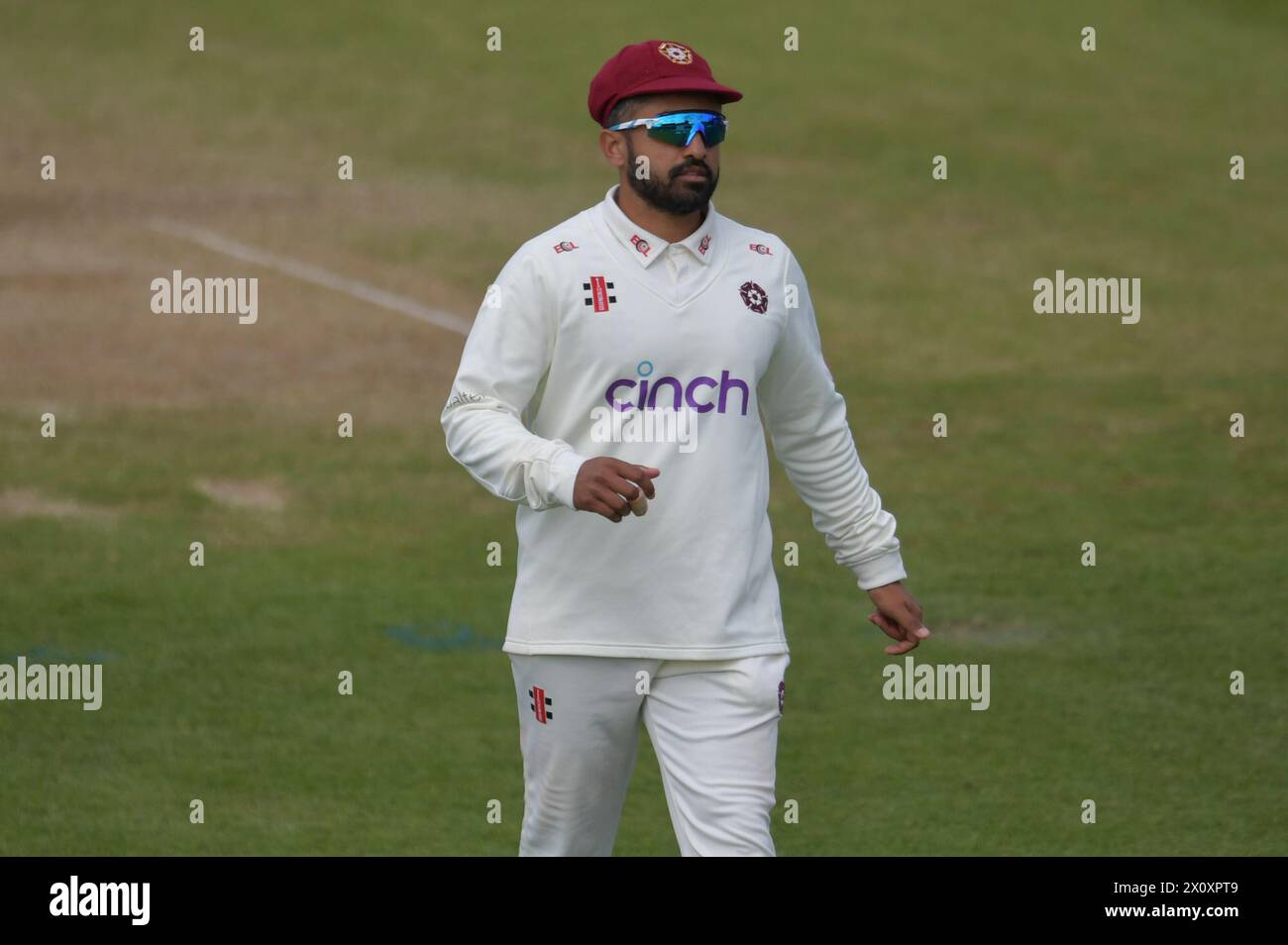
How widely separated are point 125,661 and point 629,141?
230 inches

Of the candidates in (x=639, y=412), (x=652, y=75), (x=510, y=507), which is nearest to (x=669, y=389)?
(x=639, y=412)

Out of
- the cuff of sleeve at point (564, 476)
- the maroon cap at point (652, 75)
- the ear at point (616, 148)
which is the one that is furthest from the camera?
the ear at point (616, 148)

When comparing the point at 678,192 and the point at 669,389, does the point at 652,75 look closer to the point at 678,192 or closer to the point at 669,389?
the point at 678,192

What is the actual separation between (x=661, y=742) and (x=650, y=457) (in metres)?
0.79

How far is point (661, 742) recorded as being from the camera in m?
6.03

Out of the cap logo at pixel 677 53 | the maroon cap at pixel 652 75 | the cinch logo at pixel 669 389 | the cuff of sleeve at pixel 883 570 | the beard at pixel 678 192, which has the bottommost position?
the cuff of sleeve at pixel 883 570

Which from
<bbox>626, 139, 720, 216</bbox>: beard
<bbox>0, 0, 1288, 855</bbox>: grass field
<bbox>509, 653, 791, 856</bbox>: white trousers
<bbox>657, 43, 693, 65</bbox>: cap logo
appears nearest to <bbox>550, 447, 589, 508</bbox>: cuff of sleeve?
<bbox>509, 653, 791, 856</bbox>: white trousers

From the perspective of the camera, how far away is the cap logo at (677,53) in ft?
20.0

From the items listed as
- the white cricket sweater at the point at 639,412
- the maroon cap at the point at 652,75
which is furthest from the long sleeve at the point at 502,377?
the maroon cap at the point at 652,75

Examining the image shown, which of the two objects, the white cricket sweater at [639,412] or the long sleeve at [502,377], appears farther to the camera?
the white cricket sweater at [639,412]

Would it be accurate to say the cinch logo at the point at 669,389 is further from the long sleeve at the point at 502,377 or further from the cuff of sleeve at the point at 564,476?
the cuff of sleeve at the point at 564,476

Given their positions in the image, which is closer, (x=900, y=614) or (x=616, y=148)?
(x=616, y=148)

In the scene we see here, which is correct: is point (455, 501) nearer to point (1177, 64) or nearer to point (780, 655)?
point (780, 655)

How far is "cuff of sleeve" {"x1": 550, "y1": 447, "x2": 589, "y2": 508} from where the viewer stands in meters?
5.54
